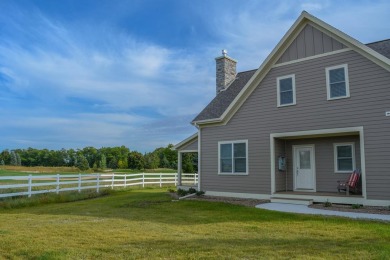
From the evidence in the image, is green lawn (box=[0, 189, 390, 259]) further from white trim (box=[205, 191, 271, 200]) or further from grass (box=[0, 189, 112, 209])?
grass (box=[0, 189, 112, 209])

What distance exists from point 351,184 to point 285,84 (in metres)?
4.58

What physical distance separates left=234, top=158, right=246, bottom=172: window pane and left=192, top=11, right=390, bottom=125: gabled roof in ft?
6.26

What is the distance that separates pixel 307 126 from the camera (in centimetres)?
1222

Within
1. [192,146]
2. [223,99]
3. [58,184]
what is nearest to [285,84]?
[223,99]

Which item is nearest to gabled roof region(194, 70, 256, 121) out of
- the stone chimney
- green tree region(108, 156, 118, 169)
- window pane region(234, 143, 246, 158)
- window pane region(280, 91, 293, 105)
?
the stone chimney

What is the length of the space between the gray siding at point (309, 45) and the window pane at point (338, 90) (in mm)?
1344

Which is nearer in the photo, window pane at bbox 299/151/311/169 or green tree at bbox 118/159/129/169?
window pane at bbox 299/151/311/169

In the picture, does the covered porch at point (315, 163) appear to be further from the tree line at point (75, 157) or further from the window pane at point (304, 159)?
the tree line at point (75, 157)

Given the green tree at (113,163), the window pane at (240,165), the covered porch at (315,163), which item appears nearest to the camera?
the covered porch at (315,163)

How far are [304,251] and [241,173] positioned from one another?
8.38m

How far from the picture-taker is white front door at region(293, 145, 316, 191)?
1308cm

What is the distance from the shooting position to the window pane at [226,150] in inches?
567

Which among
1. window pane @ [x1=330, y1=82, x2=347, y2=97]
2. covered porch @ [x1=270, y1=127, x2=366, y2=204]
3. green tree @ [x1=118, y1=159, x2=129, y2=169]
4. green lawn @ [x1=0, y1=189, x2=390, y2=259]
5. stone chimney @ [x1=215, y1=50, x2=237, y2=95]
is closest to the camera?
green lawn @ [x1=0, y1=189, x2=390, y2=259]

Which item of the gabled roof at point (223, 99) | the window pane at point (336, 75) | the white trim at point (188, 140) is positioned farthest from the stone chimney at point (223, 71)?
the window pane at point (336, 75)
